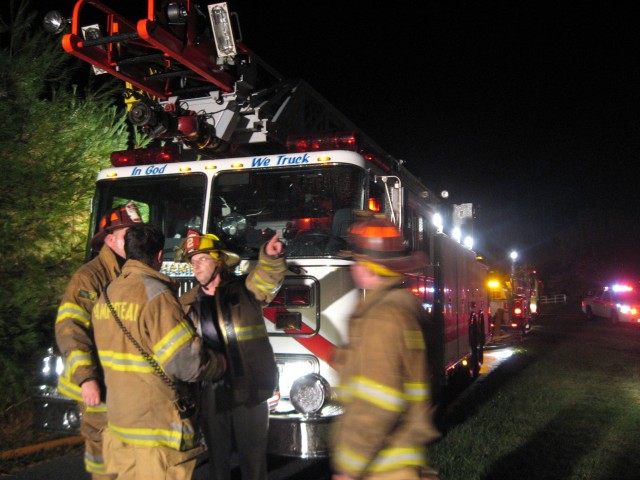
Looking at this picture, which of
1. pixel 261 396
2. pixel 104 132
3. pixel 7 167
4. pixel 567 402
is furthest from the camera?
pixel 567 402

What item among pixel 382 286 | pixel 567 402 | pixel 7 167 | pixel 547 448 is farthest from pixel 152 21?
pixel 567 402

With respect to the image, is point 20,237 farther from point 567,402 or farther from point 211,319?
point 567,402

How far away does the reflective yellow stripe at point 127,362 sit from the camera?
2762mm

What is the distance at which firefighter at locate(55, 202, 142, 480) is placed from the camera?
3.17 m

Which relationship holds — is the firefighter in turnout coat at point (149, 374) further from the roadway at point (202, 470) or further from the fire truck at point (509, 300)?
the fire truck at point (509, 300)

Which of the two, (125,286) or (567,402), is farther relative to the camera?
(567,402)

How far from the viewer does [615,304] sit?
25672mm

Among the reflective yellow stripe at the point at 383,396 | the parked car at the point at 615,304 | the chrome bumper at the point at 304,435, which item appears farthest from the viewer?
the parked car at the point at 615,304

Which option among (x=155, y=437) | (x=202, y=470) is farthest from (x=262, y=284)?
(x=202, y=470)

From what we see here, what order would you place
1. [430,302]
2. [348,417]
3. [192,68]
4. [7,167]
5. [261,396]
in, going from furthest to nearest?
[430,302], [7,167], [192,68], [261,396], [348,417]

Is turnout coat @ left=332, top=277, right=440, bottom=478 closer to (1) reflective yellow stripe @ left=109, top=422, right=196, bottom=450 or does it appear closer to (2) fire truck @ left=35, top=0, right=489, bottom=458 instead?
(1) reflective yellow stripe @ left=109, top=422, right=196, bottom=450

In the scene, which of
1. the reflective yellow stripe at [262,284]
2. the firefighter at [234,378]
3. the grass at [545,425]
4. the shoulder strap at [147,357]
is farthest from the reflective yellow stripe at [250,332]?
the grass at [545,425]

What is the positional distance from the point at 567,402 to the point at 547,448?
7.93 feet

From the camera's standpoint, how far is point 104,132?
24.0 ft
